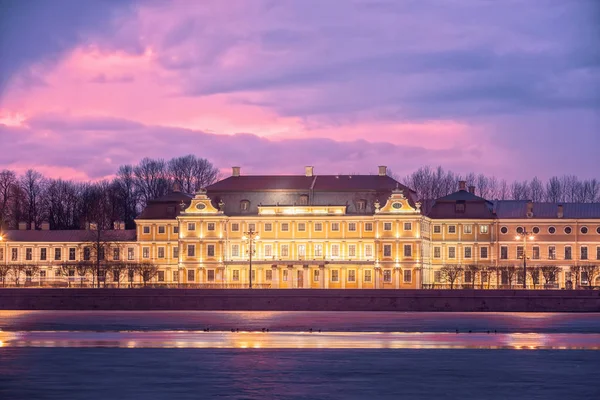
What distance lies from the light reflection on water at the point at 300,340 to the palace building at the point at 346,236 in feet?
208

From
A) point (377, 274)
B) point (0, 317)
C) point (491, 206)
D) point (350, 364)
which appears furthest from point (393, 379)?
point (491, 206)

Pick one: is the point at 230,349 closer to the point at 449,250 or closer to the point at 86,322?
the point at 86,322

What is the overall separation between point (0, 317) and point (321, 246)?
52268 millimetres

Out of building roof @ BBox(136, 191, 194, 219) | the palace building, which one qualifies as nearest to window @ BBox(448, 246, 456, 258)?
the palace building

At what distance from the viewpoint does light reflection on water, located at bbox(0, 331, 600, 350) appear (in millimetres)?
38125

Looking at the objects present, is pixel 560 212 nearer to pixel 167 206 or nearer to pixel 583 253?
pixel 583 253

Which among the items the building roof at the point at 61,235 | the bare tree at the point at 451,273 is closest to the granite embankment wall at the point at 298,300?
the bare tree at the point at 451,273

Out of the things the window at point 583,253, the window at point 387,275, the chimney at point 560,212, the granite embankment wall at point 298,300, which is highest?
the chimney at point 560,212

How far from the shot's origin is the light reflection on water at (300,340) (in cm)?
3812

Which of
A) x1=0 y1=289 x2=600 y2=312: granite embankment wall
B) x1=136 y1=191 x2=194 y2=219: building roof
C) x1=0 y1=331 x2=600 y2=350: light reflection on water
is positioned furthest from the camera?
x1=136 y1=191 x2=194 y2=219: building roof

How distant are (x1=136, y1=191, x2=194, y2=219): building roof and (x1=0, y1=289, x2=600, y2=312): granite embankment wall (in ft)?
116

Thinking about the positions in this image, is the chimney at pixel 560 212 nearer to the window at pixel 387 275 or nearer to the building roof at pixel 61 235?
the window at pixel 387 275

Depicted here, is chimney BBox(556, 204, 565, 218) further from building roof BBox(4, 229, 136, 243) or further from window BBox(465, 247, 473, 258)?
building roof BBox(4, 229, 136, 243)

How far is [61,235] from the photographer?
390 feet
